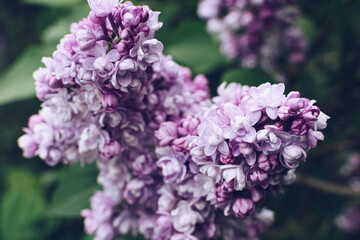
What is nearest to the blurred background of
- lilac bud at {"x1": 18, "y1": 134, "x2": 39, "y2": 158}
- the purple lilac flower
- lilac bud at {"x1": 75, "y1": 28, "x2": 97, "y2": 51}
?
lilac bud at {"x1": 18, "y1": 134, "x2": 39, "y2": 158}

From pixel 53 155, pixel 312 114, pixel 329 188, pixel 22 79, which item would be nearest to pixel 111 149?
pixel 53 155

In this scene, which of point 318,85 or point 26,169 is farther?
point 26,169

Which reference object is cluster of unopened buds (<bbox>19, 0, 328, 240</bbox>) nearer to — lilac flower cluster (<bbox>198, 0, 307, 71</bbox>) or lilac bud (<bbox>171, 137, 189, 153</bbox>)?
lilac bud (<bbox>171, 137, 189, 153</bbox>)

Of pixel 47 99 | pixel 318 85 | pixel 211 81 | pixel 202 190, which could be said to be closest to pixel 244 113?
pixel 202 190

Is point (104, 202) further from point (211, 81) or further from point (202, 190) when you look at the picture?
point (211, 81)

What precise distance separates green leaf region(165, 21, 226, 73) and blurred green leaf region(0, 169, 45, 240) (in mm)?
1134

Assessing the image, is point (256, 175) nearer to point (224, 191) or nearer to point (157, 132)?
point (224, 191)

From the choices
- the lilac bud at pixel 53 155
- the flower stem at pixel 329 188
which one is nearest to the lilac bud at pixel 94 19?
the lilac bud at pixel 53 155

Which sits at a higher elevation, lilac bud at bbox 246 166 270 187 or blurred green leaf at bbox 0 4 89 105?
blurred green leaf at bbox 0 4 89 105

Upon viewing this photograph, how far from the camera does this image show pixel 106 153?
1.14 metres

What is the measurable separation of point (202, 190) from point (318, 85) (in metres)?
1.12

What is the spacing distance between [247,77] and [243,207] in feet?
2.38

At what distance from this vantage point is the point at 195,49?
198cm

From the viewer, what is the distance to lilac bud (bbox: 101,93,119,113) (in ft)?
3.35
